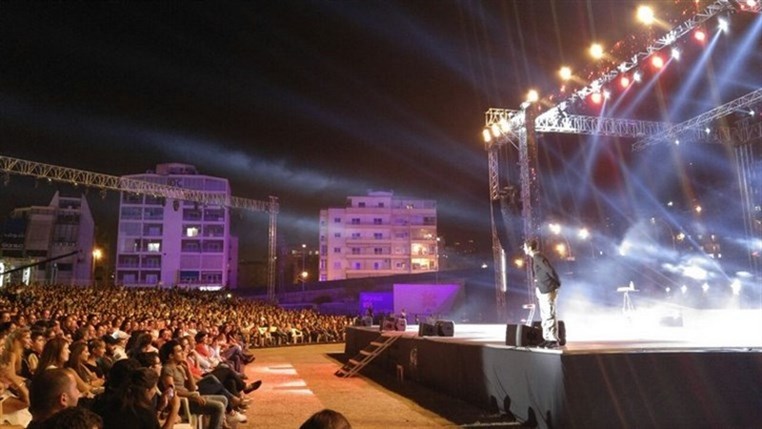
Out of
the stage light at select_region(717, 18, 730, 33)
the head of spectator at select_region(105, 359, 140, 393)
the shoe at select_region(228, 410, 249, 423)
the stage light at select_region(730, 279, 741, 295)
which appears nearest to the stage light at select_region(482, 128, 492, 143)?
the stage light at select_region(717, 18, 730, 33)

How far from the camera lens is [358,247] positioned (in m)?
64.4

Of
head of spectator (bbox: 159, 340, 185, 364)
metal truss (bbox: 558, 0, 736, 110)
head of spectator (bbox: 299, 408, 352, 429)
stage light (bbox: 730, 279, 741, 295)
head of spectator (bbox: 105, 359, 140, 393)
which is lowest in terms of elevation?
head of spectator (bbox: 159, 340, 185, 364)

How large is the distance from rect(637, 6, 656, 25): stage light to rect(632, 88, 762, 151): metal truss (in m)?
7.98

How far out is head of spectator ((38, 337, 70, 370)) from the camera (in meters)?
5.90

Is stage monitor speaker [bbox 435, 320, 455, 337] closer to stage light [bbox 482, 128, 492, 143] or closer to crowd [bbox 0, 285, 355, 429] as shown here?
crowd [bbox 0, 285, 355, 429]

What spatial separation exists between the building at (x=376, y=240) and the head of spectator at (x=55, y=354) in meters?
57.8

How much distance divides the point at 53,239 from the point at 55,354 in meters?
61.5

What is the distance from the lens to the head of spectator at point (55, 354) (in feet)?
19.4

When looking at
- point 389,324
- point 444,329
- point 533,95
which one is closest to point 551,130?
point 533,95

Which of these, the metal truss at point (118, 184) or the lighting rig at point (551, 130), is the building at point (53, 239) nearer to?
the metal truss at point (118, 184)

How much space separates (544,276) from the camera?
7906 mm

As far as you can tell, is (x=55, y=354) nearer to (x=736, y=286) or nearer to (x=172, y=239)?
(x=736, y=286)

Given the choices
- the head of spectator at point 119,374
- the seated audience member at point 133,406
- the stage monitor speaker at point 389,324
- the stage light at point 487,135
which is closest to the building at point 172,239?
the stage light at point 487,135

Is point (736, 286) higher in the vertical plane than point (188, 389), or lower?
higher
